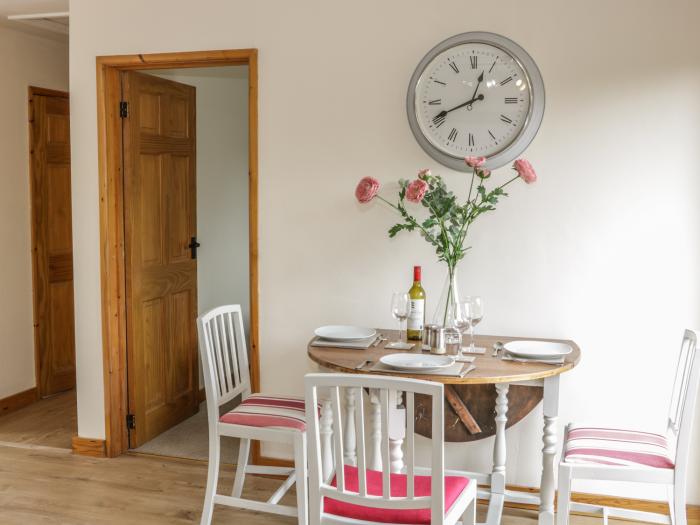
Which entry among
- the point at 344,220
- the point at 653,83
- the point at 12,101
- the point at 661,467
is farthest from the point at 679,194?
the point at 12,101

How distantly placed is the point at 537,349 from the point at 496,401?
0.32 m

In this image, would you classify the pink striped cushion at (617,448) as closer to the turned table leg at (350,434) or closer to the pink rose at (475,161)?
the turned table leg at (350,434)

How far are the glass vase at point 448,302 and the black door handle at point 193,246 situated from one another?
5.65 ft

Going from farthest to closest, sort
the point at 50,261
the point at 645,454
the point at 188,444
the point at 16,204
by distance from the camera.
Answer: the point at 50,261 → the point at 16,204 → the point at 188,444 → the point at 645,454

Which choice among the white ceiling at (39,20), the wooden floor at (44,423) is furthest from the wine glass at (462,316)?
the white ceiling at (39,20)

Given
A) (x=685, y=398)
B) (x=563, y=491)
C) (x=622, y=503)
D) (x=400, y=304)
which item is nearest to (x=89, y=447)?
(x=400, y=304)

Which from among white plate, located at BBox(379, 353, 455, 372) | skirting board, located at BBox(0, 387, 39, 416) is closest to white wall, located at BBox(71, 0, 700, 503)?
white plate, located at BBox(379, 353, 455, 372)

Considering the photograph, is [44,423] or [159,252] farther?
Answer: [44,423]

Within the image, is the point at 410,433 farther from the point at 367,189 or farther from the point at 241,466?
the point at 241,466

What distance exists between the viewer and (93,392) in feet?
13.0

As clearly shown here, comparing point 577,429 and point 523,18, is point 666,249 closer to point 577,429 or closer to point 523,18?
point 577,429

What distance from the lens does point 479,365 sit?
111 inches

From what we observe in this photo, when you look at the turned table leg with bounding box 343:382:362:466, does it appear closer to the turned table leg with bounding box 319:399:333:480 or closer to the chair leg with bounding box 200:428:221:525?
the turned table leg with bounding box 319:399:333:480

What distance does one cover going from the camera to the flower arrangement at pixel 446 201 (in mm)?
3031
